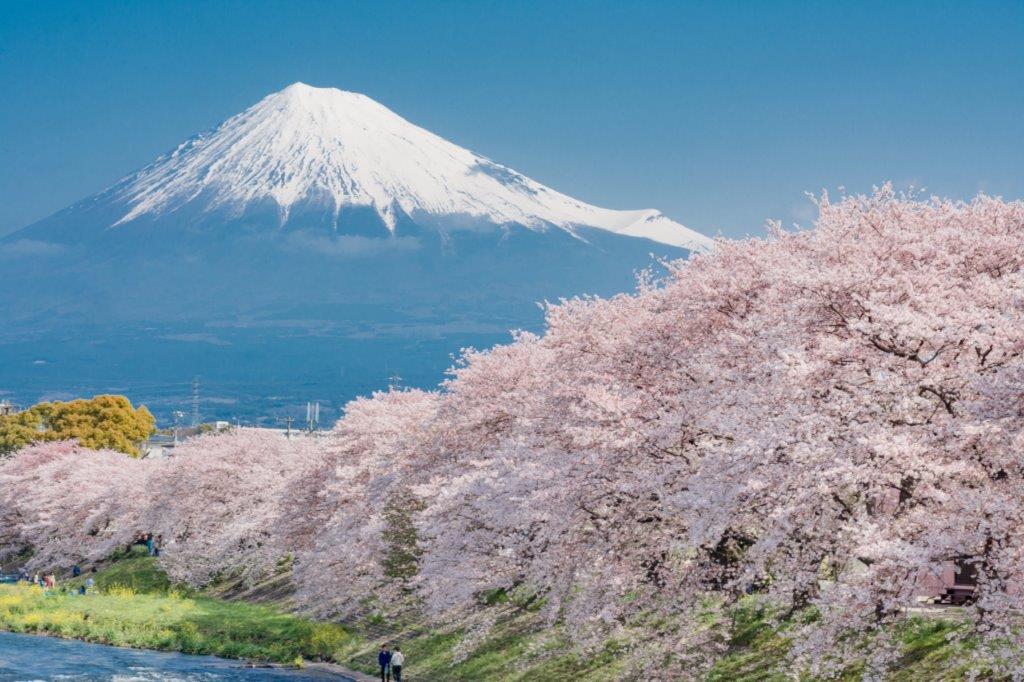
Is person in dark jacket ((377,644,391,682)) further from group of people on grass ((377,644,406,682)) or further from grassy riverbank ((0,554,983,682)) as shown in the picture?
grassy riverbank ((0,554,983,682))

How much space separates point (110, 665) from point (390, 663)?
10.9 metres

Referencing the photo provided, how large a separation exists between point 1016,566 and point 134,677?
29.4 m

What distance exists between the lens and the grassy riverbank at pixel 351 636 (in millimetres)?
25125

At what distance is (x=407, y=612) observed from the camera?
41094mm

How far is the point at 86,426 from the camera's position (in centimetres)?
8544

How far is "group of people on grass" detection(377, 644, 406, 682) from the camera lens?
34438mm

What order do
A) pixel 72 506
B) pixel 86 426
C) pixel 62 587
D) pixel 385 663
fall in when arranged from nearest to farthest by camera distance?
pixel 385 663 → pixel 62 587 → pixel 72 506 → pixel 86 426

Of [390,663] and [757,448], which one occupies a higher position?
[757,448]

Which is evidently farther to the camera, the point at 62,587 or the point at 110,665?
the point at 62,587

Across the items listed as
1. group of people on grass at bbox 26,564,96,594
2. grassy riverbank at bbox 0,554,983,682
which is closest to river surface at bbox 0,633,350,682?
grassy riverbank at bbox 0,554,983,682

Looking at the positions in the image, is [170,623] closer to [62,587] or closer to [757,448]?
[62,587]

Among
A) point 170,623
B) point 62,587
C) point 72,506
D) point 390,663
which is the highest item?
point 72,506

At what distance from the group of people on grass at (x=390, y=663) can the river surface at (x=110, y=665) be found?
6.91ft

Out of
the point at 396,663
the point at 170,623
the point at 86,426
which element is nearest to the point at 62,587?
the point at 170,623
